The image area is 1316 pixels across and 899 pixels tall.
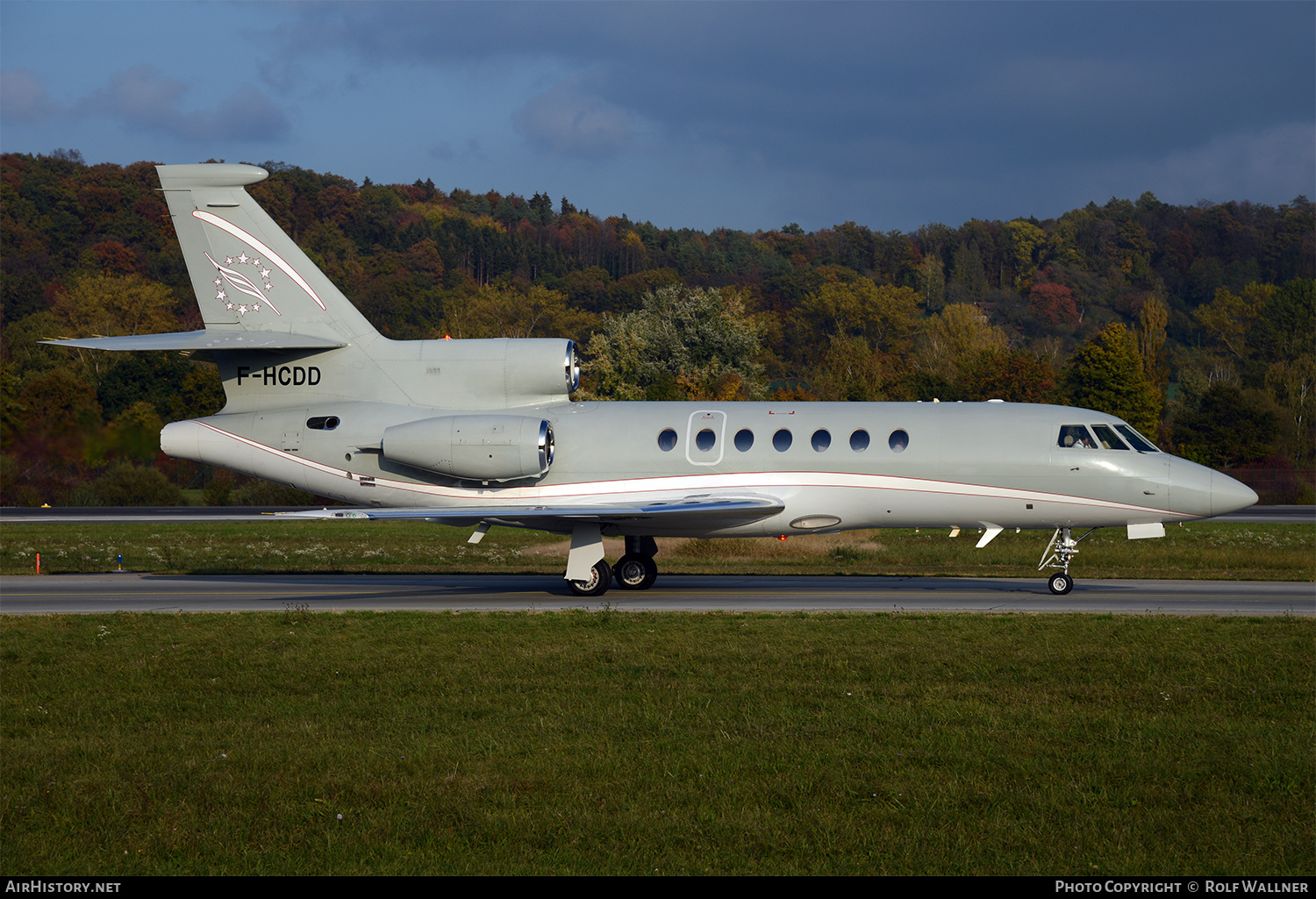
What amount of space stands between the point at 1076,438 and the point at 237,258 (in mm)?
16790

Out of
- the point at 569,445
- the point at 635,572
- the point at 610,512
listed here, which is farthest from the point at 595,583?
the point at 569,445

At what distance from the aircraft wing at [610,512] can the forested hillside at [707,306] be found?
12959 mm

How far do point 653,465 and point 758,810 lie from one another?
13878 millimetres

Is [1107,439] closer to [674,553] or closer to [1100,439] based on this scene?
[1100,439]

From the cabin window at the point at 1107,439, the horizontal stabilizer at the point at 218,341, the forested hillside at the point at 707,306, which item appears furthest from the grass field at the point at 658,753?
the forested hillside at the point at 707,306

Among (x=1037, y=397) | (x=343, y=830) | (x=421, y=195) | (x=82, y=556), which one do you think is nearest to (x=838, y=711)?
(x=343, y=830)

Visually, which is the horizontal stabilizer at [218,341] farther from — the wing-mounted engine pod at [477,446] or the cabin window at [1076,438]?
the cabin window at [1076,438]

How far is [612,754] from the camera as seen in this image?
977cm

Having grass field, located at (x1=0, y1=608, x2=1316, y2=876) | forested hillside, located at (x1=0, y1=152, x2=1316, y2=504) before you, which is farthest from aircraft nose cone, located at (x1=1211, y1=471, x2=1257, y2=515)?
forested hillside, located at (x1=0, y1=152, x2=1316, y2=504)

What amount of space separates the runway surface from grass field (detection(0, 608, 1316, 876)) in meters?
3.84

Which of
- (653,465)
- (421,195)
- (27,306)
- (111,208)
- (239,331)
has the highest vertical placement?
(421,195)

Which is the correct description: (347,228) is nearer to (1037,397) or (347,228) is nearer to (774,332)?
(774,332)

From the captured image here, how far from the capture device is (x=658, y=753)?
9.83m

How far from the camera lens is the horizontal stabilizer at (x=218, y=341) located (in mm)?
21000
